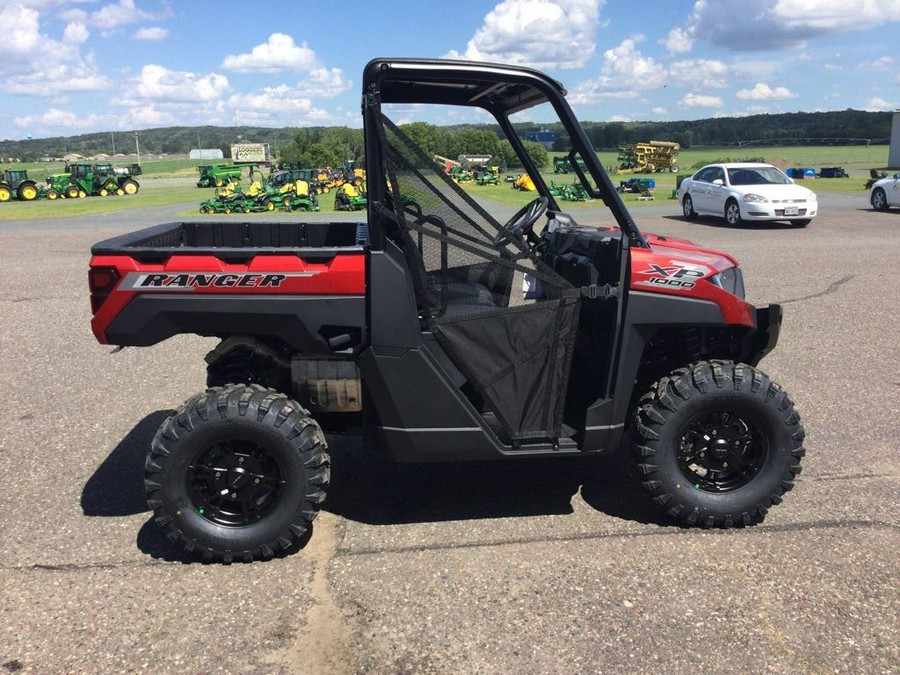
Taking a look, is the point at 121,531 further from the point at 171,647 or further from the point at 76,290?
the point at 76,290

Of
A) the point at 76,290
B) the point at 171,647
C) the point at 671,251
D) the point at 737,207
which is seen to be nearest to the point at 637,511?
the point at 671,251

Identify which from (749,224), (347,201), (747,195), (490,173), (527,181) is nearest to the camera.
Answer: (527,181)

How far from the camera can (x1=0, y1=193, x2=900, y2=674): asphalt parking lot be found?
108 inches

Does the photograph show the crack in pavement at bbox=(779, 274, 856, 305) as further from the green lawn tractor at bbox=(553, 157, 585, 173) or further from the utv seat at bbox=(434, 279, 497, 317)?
the utv seat at bbox=(434, 279, 497, 317)

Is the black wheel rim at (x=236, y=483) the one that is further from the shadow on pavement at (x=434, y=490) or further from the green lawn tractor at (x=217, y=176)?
the green lawn tractor at (x=217, y=176)

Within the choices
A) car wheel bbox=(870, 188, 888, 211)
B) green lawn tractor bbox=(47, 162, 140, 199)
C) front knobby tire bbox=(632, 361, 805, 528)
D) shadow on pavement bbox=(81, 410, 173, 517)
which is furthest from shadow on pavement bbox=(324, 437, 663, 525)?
green lawn tractor bbox=(47, 162, 140, 199)

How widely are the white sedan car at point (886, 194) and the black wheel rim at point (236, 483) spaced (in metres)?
21.4

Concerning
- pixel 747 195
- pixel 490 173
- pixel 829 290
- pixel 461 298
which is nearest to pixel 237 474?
pixel 461 298

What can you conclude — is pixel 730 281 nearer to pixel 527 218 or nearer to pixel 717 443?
pixel 717 443

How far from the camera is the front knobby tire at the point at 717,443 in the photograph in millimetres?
3508

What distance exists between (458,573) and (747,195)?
16.0 meters

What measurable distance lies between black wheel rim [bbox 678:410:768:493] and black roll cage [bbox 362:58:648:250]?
958mm

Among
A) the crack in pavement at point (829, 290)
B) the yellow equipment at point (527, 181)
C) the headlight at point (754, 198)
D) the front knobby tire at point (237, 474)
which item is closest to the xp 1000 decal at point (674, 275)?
the yellow equipment at point (527, 181)

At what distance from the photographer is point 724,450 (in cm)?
362
